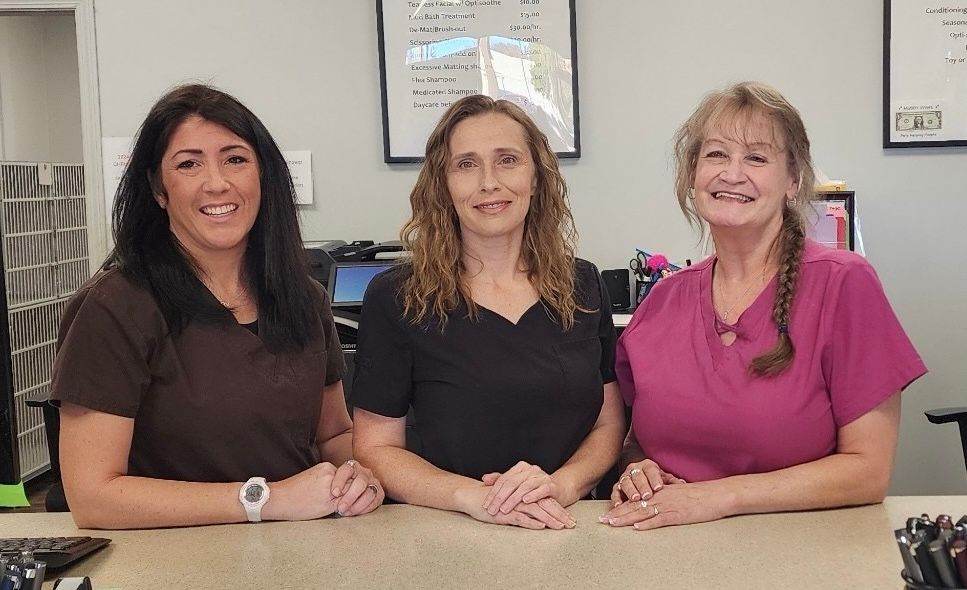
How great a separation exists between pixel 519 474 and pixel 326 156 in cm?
236

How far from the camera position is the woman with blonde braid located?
1.44m

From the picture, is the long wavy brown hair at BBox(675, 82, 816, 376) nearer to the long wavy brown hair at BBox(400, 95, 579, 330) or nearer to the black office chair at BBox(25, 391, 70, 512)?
the long wavy brown hair at BBox(400, 95, 579, 330)

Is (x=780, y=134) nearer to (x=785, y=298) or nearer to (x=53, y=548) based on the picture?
(x=785, y=298)

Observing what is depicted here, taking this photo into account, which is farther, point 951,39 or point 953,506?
point 951,39

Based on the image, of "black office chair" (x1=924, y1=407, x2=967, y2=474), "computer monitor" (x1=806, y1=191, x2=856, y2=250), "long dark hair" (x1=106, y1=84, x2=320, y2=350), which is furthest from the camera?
"computer monitor" (x1=806, y1=191, x2=856, y2=250)

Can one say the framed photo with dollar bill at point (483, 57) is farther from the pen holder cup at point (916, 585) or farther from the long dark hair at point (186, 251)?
the pen holder cup at point (916, 585)

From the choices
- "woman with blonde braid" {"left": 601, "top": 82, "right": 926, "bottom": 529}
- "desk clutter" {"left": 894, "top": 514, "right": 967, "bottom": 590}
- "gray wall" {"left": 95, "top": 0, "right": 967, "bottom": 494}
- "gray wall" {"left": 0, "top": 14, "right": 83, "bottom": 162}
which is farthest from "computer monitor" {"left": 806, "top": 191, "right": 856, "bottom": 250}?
"gray wall" {"left": 0, "top": 14, "right": 83, "bottom": 162}

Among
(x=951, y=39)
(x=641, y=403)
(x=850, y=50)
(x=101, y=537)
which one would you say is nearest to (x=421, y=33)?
(x=850, y=50)

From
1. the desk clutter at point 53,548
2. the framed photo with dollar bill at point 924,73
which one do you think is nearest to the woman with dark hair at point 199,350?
the desk clutter at point 53,548

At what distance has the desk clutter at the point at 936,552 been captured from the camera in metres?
0.86

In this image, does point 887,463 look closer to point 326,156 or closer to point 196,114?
point 196,114

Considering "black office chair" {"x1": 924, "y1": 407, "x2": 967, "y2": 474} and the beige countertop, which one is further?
"black office chair" {"x1": 924, "y1": 407, "x2": 967, "y2": 474}

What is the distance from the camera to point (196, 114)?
162cm

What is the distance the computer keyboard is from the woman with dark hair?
121mm
